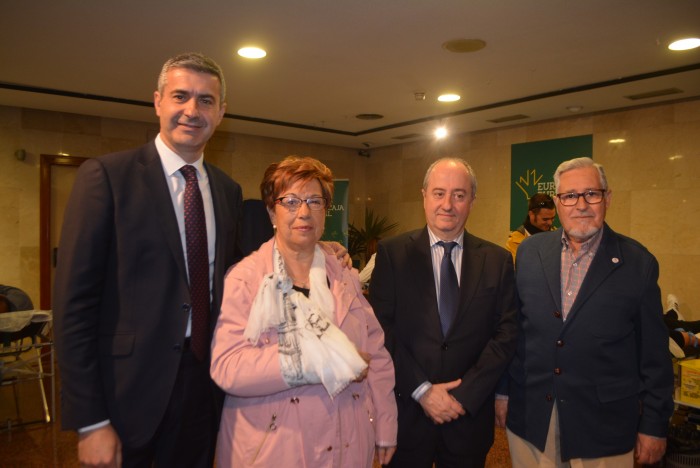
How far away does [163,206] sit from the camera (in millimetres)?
1611

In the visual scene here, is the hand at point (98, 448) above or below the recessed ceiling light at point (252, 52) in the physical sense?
below

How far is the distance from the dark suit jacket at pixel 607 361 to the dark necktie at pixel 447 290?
0.38 m

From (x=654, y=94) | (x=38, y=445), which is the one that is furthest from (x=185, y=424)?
(x=654, y=94)

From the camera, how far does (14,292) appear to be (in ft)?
15.2

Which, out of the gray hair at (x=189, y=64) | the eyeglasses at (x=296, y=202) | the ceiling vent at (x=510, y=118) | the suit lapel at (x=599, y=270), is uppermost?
the ceiling vent at (x=510, y=118)

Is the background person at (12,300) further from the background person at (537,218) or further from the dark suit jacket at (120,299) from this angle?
the background person at (537,218)

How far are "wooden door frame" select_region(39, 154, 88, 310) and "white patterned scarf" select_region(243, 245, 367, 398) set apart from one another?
692 centimetres

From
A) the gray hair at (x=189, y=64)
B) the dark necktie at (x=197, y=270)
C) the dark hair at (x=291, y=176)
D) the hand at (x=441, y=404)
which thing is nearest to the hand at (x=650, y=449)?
the hand at (x=441, y=404)

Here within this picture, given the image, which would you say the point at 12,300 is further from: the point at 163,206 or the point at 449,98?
the point at 449,98

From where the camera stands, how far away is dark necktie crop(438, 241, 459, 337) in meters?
2.11

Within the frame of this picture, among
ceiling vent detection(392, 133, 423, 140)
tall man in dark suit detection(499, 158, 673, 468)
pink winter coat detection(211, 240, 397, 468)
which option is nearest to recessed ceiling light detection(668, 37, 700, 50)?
tall man in dark suit detection(499, 158, 673, 468)

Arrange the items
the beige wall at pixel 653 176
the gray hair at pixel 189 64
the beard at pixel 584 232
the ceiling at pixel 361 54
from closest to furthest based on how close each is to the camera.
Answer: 1. the gray hair at pixel 189 64
2. the beard at pixel 584 232
3. the ceiling at pixel 361 54
4. the beige wall at pixel 653 176

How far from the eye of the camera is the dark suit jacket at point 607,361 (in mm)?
1979

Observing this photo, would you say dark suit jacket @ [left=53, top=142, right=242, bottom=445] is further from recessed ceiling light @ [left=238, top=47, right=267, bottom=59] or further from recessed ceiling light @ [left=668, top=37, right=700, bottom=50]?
recessed ceiling light @ [left=668, top=37, right=700, bottom=50]
